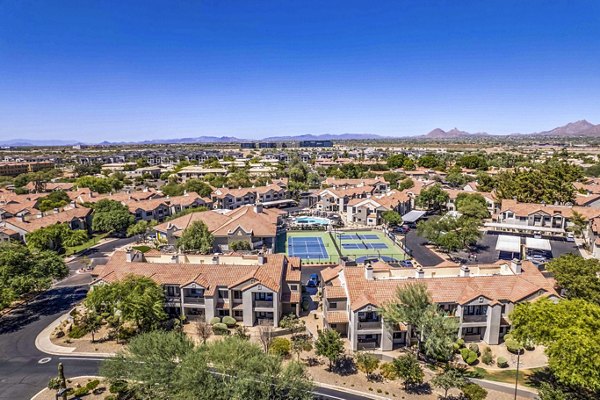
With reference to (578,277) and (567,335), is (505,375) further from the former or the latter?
(578,277)

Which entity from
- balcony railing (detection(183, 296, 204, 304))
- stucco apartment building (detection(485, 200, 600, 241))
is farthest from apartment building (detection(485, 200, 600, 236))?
balcony railing (detection(183, 296, 204, 304))

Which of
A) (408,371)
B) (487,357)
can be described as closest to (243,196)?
(487,357)

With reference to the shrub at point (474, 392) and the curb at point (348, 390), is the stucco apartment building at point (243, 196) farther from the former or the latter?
the shrub at point (474, 392)

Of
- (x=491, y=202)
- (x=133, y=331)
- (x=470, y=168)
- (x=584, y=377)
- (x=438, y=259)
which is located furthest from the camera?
(x=470, y=168)

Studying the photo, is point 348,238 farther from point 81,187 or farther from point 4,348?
point 81,187

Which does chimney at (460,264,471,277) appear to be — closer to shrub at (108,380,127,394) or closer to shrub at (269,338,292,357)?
shrub at (269,338,292,357)

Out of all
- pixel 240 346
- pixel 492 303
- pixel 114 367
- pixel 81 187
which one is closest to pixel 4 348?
pixel 114 367
